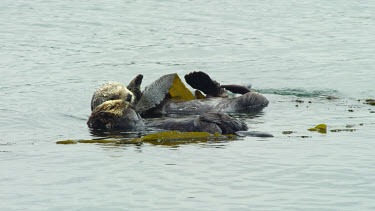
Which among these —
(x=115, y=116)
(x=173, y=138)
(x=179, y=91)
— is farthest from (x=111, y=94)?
(x=173, y=138)

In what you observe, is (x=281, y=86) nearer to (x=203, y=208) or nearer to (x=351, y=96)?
(x=351, y=96)

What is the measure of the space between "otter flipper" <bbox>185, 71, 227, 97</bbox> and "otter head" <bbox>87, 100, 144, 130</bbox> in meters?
1.15

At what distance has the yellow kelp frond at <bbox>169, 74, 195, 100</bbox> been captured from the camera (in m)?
8.55

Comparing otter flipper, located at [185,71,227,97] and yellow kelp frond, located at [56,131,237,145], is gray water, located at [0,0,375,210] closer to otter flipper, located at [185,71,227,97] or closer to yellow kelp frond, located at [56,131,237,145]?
yellow kelp frond, located at [56,131,237,145]

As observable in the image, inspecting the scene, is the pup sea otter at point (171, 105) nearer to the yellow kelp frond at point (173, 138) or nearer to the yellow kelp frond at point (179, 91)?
the yellow kelp frond at point (179, 91)

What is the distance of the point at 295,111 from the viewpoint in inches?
339

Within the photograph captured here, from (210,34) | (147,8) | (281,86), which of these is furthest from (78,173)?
(147,8)

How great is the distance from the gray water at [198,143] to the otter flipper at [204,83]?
77cm

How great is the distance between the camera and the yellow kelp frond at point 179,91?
28.0 feet

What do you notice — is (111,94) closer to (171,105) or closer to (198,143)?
(171,105)

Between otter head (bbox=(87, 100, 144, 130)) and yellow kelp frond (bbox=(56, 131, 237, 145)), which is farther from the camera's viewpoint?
otter head (bbox=(87, 100, 144, 130))

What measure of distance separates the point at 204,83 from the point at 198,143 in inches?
92.9

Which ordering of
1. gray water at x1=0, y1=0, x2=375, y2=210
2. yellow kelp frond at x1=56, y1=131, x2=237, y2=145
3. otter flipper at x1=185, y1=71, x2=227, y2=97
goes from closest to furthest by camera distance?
gray water at x1=0, y1=0, x2=375, y2=210
yellow kelp frond at x1=56, y1=131, x2=237, y2=145
otter flipper at x1=185, y1=71, x2=227, y2=97

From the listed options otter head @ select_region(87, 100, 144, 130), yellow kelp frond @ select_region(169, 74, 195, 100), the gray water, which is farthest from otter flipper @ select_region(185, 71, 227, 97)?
otter head @ select_region(87, 100, 144, 130)
